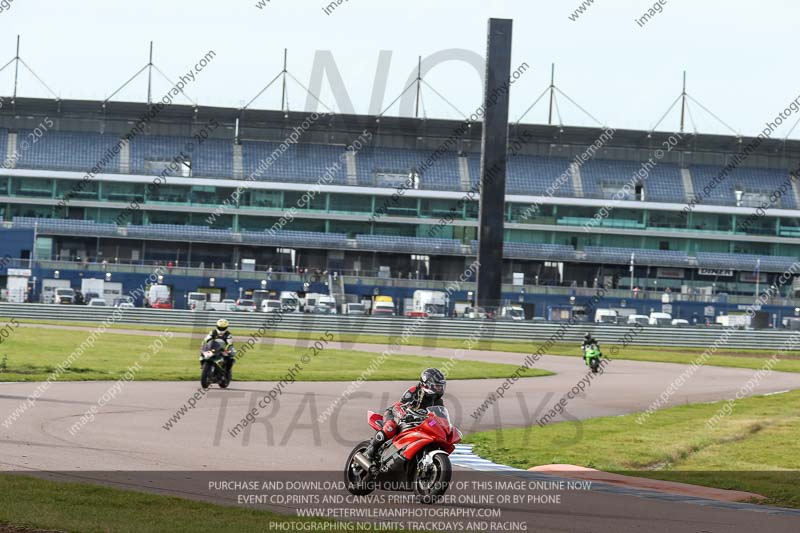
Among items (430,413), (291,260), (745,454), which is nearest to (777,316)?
Answer: (291,260)

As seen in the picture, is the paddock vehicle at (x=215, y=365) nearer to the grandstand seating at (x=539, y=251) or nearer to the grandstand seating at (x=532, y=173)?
the grandstand seating at (x=539, y=251)

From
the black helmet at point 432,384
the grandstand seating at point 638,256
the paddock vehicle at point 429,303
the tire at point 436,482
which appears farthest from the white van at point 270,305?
the tire at point 436,482

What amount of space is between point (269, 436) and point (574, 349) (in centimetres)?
4265

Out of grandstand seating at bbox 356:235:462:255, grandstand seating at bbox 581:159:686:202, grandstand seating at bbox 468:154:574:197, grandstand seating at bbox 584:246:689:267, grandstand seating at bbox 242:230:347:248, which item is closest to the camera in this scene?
grandstand seating at bbox 242:230:347:248

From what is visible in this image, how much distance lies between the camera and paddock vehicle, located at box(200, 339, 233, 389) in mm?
28781

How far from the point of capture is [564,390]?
113 feet

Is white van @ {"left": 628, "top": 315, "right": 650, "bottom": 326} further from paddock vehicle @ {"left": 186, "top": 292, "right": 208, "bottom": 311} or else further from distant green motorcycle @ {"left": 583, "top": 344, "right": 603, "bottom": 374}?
distant green motorcycle @ {"left": 583, "top": 344, "right": 603, "bottom": 374}

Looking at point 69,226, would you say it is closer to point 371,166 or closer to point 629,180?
point 371,166

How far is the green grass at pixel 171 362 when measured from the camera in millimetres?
32344

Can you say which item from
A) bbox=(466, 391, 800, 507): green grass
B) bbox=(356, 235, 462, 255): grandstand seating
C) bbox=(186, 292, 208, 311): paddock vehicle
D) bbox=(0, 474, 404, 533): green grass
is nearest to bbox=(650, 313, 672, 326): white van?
bbox=(356, 235, 462, 255): grandstand seating

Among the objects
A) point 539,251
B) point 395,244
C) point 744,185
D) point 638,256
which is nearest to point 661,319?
point 638,256

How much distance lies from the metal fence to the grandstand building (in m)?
19.9

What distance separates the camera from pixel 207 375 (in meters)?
28.7

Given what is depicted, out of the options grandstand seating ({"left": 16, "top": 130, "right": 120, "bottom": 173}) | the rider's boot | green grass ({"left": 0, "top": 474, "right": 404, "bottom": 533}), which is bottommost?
green grass ({"left": 0, "top": 474, "right": 404, "bottom": 533})
